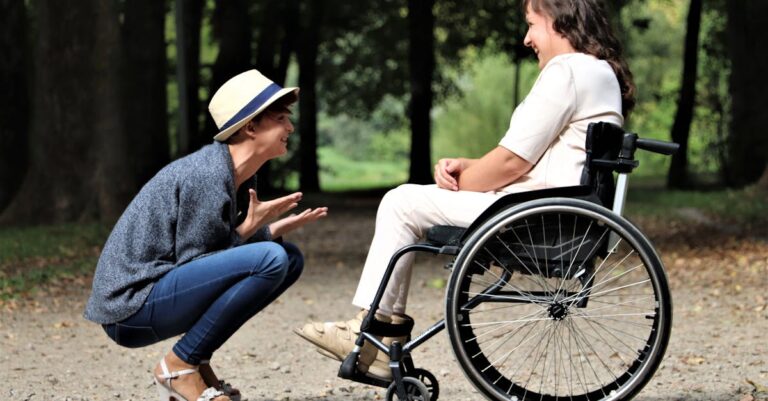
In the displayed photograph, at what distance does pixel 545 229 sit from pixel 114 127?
11.1 meters

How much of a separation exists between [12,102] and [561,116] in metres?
13.1

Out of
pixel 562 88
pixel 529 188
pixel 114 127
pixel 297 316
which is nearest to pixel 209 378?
pixel 529 188

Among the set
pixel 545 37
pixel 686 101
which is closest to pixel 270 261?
pixel 545 37

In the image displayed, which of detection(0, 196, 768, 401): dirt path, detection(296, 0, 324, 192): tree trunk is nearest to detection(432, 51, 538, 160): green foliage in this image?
detection(296, 0, 324, 192): tree trunk

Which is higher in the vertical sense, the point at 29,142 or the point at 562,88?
the point at 562,88

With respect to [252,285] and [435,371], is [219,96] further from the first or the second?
[435,371]

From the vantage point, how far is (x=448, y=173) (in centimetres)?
442

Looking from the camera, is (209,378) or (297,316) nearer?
(209,378)

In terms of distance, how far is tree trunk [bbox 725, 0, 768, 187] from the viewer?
67.1ft

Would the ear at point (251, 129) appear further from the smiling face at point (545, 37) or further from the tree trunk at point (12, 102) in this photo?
the tree trunk at point (12, 102)

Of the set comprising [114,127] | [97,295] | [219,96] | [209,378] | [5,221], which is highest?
[219,96]

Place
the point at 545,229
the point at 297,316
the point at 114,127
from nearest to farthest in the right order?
the point at 545,229
the point at 297,316
the point at 114,127

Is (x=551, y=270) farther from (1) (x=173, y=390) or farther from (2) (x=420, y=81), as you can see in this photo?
(2) (x=420, y=81)

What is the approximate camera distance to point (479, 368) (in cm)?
424
